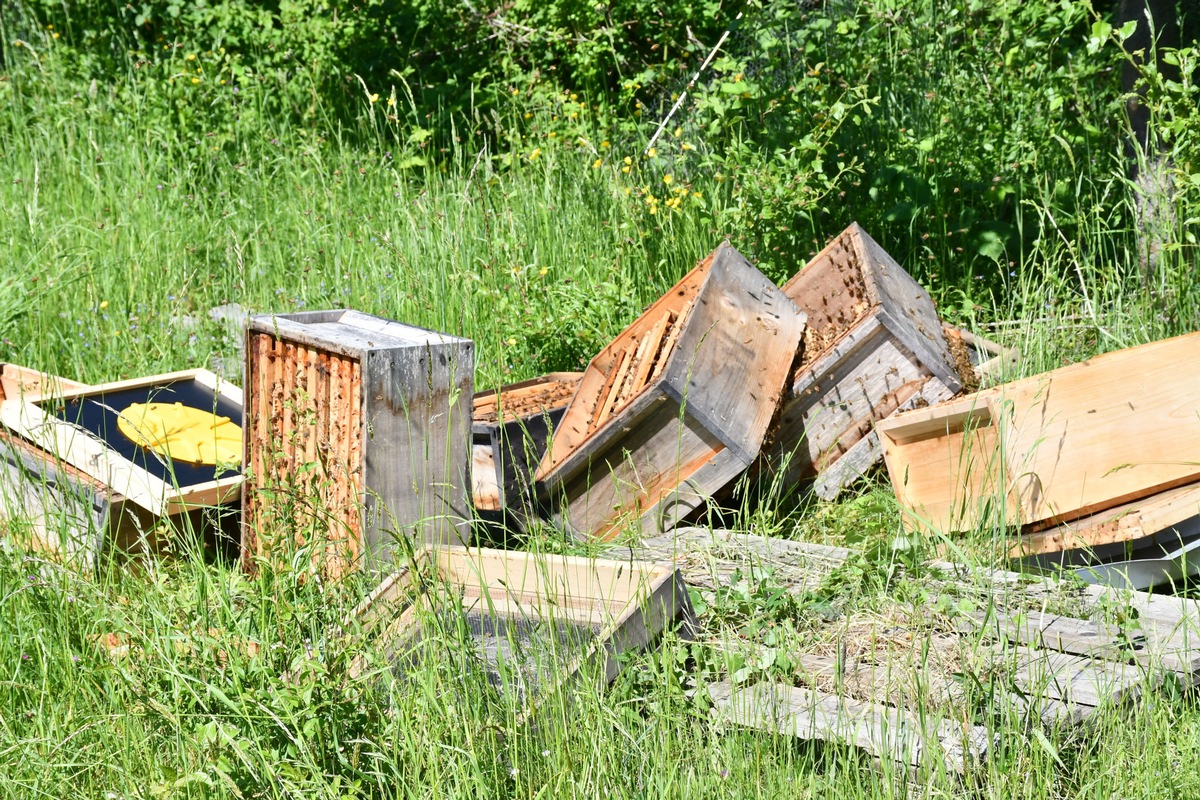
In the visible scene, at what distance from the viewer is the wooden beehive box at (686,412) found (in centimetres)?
361

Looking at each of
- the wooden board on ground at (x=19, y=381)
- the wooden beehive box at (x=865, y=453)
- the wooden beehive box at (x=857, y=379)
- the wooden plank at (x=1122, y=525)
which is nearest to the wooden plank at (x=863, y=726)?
the wooden plank at (x=1122, y=525)

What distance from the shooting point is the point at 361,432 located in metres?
3.14

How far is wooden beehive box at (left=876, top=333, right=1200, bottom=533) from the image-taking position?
3.27 metres

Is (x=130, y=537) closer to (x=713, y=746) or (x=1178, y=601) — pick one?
(x=713, y=746)

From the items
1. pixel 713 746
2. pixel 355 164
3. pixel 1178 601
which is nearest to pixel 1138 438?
pixel 1178 601

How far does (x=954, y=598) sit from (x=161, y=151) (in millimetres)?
6295

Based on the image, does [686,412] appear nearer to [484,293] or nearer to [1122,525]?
[1122,525]

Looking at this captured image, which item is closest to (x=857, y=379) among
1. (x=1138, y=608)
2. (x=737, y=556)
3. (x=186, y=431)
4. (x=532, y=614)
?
(x=737, y=556)

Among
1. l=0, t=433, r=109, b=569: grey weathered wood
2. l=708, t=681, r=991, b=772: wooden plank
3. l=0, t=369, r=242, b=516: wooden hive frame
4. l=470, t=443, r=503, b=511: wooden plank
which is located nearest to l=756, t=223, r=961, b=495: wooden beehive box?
l=470, t=443, r=503, b=511: wooden plank

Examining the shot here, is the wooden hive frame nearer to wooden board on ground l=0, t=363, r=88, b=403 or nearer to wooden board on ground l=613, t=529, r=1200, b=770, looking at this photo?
wooden board on ground l=0, t=363, r=88, b=403

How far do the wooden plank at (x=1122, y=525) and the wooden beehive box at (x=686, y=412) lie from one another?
919 millimetres

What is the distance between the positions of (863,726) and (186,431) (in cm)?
270

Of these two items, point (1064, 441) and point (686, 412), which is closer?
point (1064, 441)

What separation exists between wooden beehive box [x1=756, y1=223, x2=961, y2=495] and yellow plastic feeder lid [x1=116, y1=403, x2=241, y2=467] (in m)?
1.94
